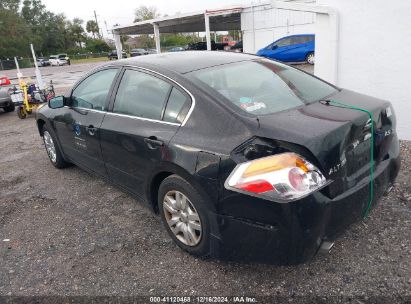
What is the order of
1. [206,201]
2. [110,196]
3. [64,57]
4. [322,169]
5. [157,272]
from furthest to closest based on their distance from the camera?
[64,57], [110,196], [157,272], [206,201], [322,169]

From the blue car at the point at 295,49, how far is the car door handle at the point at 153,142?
17.1 meters

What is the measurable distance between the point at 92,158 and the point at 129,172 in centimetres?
80

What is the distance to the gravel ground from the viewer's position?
242cm

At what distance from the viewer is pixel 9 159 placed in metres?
5.82

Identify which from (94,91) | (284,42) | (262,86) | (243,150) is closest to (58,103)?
(94,91)

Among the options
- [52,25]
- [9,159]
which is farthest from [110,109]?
[52,25]


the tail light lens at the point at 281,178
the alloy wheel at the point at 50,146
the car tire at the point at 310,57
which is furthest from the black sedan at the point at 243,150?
the car tire at the point at 310,57

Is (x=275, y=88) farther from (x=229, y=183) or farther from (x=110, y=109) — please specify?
(x=110, y=109)

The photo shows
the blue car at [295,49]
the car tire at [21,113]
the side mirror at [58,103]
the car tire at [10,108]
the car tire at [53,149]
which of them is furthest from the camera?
the blue car at [295,49]

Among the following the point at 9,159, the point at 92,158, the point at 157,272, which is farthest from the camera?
the point at 9,159

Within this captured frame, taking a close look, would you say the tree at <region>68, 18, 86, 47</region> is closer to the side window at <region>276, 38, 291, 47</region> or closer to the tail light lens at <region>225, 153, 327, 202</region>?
the side window at <region>276, 38, 291, 47</region>

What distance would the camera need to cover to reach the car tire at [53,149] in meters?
4.74

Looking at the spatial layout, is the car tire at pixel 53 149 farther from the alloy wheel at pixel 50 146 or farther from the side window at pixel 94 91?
the side window at pixel 94 91

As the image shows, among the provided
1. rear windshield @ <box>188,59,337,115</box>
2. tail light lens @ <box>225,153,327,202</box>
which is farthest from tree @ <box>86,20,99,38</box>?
tail light lens @ <box>225,153,327,202</box>
